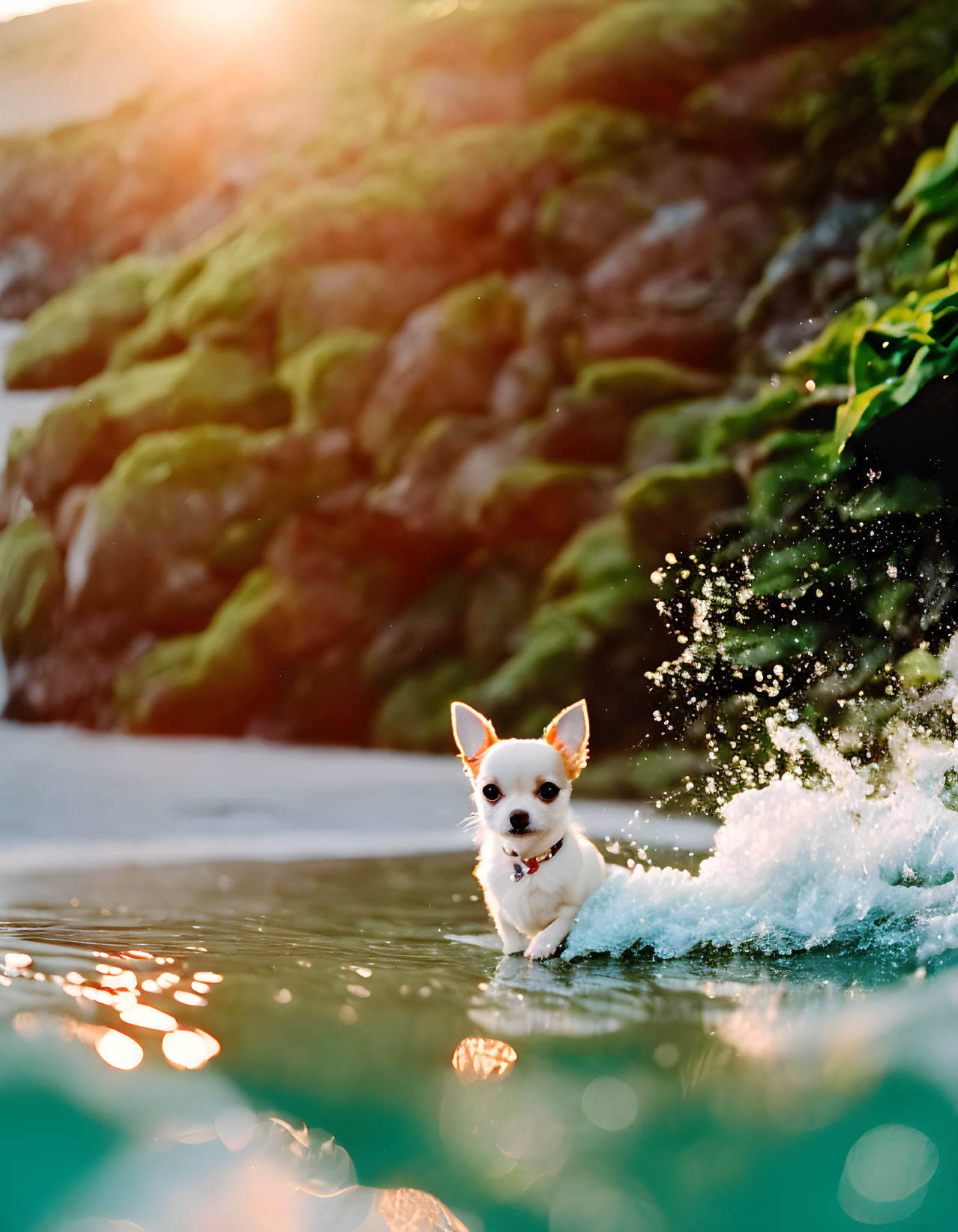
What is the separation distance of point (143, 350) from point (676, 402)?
4816 mm

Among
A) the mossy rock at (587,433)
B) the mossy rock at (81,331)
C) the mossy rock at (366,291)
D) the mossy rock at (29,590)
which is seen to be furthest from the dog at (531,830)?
the mossy rock at (81,331)

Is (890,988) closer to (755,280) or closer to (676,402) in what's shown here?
(676,402)

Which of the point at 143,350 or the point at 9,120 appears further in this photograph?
the point at 9,120

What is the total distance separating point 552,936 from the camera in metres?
2.34

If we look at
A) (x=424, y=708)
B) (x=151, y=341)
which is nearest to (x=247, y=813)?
(x=424, y=708)

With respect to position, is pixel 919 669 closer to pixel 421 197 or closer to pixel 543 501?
pixel 543 501

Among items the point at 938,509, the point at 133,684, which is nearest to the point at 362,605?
the point at 133,684

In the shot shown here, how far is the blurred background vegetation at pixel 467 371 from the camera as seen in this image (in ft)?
24.9

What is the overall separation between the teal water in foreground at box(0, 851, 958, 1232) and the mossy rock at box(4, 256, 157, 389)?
8.84 metres

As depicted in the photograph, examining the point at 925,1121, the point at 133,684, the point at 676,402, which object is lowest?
the point at 133,684

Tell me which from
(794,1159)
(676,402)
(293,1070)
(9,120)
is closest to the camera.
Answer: (794,1159)

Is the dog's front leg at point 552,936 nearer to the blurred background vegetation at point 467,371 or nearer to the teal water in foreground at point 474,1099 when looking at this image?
the teal water in foreground at point 474,1099

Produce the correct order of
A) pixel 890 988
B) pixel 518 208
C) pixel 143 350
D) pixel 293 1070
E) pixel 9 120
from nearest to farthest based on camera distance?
pixel 293 1070 < pixel 890 988 < pixel 518 208 < pixel 143 350 < pixel 9 120

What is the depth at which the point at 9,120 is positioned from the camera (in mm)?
10430
